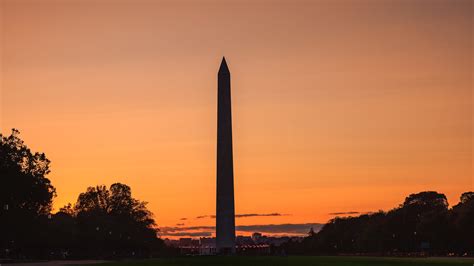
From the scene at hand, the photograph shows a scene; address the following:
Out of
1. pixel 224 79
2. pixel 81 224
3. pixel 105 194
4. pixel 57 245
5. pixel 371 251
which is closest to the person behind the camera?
pixel 224 79

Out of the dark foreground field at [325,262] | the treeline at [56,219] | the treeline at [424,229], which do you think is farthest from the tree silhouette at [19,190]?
the treeline at [424,229]

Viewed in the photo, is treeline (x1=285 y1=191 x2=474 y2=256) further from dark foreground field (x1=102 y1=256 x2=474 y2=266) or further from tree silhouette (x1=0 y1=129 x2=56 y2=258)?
tree silhouette (x1=0 y1=129 x2=56 y2=258)

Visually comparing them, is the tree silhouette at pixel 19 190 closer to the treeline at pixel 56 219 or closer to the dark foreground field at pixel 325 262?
the treeline at pixel 56 219

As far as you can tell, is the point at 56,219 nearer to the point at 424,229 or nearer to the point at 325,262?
the point at 424,229

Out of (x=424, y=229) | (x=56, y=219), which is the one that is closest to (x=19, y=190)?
(x=56, y=219)

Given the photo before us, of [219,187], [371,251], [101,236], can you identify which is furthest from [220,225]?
[371,251]

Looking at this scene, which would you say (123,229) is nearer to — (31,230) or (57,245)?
(57,245)

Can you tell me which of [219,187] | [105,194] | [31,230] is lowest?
[31,230]

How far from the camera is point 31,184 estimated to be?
288ft

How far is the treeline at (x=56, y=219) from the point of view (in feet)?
287

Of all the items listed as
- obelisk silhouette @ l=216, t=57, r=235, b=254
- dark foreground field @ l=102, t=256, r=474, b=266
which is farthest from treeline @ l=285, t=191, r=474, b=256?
obelisk silhouette @ l=216, t=57, r=235, b=254

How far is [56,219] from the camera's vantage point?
468ft

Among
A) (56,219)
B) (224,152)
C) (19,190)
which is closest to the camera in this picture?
(19,190)

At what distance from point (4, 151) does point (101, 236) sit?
193 feet
